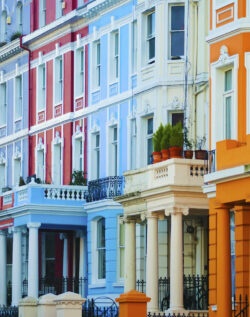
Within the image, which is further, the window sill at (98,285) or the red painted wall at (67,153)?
the red painted wall at (67,153)

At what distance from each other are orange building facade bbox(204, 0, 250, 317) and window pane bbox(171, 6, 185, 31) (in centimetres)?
700

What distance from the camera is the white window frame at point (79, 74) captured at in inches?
1876

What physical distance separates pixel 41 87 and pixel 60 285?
9.32 meters

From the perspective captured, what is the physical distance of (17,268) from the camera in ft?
150

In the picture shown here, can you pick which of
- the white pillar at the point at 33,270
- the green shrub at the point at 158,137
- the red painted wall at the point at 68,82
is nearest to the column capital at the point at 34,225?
the white pillar at the point at 33,270

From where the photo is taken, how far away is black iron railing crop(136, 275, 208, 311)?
120 ft

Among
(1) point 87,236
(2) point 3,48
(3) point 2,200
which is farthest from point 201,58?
(2) point 3,48

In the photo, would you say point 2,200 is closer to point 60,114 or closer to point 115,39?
point 60,114

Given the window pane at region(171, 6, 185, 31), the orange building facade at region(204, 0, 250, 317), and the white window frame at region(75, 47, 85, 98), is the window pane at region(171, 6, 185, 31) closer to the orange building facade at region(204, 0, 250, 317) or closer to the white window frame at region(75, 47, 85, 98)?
the orange building facade at region(204, 0, 250, 317)

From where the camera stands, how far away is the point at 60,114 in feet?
161

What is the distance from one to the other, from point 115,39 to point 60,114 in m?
5.35

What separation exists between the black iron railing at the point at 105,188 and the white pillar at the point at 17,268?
3370mm

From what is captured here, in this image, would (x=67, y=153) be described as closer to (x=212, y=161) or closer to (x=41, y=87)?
(x=41, y=87)

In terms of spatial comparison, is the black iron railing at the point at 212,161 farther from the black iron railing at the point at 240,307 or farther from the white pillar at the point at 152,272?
the white pillar at the point at 152,272
